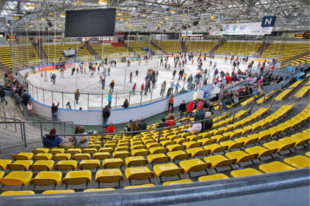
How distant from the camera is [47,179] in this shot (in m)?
3.26

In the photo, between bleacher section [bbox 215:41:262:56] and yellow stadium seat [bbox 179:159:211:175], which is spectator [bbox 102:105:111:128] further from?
bleacher section [bbox 215:41:262:56]

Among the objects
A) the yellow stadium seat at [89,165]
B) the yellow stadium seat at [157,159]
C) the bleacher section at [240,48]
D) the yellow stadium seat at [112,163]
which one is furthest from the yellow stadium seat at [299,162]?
the bleacher section at [240,48]

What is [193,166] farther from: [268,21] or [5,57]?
[5,57]

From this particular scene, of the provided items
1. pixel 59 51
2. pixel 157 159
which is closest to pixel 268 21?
pixel 157 159

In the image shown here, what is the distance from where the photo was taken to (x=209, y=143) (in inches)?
229

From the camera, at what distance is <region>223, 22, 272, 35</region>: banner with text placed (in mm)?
17089

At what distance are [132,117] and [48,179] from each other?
386 inches

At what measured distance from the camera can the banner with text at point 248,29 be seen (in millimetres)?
17089

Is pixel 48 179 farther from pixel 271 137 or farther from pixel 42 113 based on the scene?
pixel 42 113

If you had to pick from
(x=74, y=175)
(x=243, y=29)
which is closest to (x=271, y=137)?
(x=74, y=175)

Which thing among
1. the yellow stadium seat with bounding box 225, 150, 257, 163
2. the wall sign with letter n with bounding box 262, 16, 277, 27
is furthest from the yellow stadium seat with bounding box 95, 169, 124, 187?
the wall sign with letter n with bounding box 262, 16, 277, 27

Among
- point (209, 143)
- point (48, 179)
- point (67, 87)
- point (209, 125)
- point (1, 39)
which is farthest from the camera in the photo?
point (1, 39)

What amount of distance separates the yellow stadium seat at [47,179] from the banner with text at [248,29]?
18.6 meters

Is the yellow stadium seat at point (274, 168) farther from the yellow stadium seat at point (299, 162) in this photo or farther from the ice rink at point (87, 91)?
the ice rink at point (87, 91)
